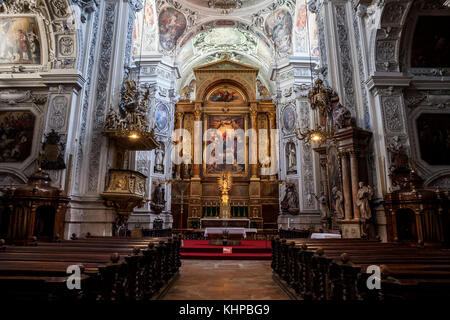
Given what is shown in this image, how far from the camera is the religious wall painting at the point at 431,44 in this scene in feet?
28.9

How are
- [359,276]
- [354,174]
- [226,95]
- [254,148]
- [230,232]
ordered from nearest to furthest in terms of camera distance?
[359,276]
[354,174]
[230,232]
[254,148]
[226,95]

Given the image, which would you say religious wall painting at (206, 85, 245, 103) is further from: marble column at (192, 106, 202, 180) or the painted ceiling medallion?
the painted ceiling medallion

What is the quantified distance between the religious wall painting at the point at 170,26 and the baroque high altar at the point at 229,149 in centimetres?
303

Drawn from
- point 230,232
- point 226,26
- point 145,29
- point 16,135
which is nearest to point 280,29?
point 226,26

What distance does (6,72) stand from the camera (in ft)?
29.4

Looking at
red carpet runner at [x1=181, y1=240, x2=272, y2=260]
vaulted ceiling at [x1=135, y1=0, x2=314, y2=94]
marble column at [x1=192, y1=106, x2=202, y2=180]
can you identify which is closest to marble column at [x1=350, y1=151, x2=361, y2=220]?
red carpet runner at [x1=181, y1=240, x2=272, y2=260]

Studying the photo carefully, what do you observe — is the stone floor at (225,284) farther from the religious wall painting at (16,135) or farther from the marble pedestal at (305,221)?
the marble pedestal at (305,221)

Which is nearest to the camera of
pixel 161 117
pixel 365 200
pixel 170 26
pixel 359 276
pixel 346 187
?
pixel 359 276

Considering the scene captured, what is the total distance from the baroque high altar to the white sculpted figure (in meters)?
10.2

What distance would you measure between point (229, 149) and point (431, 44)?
13.1m

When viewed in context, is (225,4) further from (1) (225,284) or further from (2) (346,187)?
(1) (225,284)

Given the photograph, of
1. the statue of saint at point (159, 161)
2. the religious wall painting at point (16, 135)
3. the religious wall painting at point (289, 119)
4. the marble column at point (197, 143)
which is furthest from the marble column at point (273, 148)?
the religious wall painting at point (16, 135)

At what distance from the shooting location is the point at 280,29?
17.9 m
